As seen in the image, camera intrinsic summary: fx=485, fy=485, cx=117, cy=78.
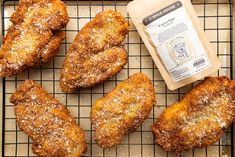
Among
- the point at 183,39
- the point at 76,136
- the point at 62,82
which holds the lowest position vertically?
the point at 76,136

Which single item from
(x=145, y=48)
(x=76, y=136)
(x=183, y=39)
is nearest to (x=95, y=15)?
(x=145, y=48)

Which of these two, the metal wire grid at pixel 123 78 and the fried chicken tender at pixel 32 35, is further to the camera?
the metal wire grid at pixel 123 78

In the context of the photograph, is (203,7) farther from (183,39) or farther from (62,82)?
(62,82)

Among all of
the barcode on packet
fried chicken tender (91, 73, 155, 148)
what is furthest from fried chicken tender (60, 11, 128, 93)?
the barcode on packet

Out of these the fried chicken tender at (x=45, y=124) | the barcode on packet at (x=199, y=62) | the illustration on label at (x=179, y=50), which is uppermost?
the illustration on label at (x=179, y=50)

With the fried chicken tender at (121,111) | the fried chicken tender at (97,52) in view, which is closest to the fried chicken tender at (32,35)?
the fried chicken tender at (97,52)

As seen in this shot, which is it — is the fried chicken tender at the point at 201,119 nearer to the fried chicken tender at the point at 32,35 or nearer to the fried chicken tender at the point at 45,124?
the fried chicken tender at the point at 45,124
